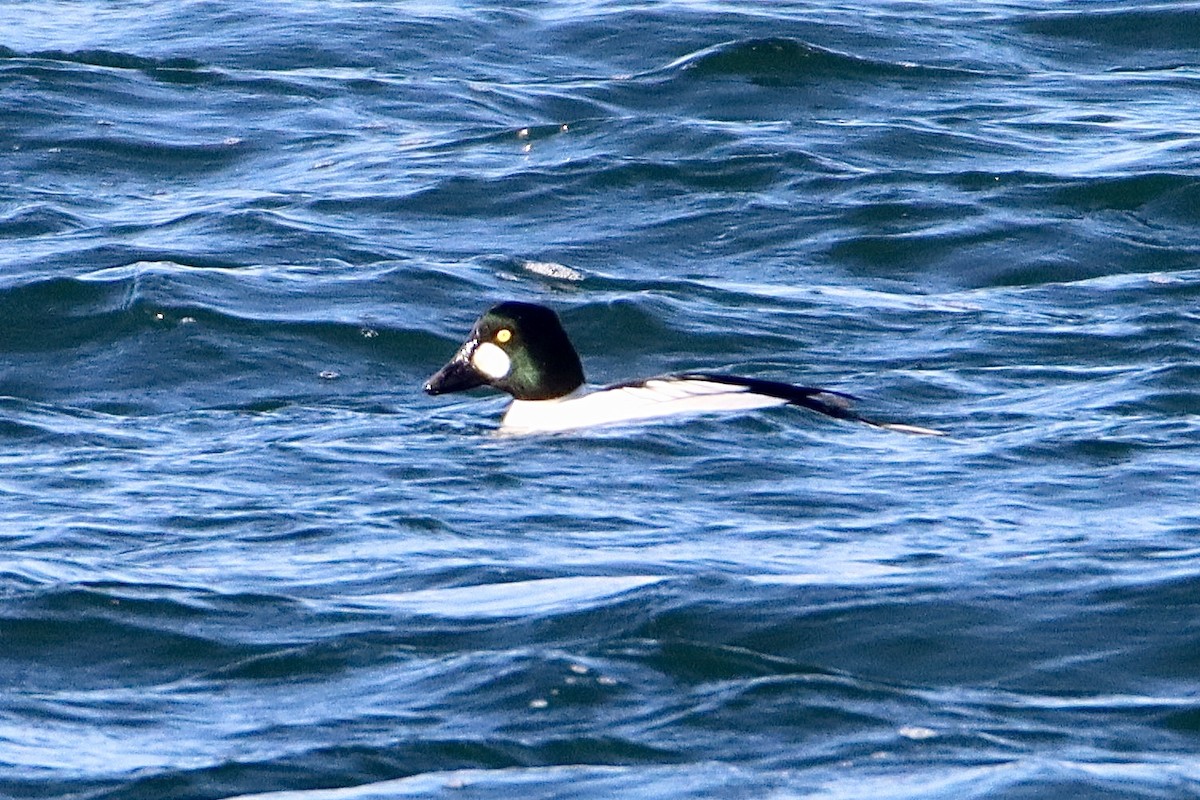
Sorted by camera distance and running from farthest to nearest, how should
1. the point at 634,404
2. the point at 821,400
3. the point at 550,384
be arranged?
the point at 550,384 → the point at 634,404 → the point at 821,400

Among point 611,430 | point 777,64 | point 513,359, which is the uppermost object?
point 777,64

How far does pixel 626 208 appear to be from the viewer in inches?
500

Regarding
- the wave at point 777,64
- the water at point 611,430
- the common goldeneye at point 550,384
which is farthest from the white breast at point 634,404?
the wave at point 777,64

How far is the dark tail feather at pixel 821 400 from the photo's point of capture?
344 inches

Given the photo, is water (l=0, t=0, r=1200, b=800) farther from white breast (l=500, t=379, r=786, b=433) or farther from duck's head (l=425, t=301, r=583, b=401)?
duck's head (l=425, t=301, r=583, b=401)

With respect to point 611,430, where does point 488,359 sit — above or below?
above

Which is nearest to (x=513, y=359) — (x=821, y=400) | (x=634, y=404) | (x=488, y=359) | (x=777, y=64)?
(x=488, y=359)

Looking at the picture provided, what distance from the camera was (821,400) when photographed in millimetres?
8906

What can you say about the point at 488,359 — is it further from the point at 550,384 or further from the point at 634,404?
the point at 634,404

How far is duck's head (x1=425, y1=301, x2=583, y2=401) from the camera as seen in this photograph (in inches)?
369

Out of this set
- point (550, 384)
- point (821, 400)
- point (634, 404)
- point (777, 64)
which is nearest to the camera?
point (821, 400)

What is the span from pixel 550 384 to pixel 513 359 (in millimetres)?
172

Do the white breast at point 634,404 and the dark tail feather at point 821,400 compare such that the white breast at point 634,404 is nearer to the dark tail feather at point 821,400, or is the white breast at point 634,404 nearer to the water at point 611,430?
the dark tail feather at point 821,400

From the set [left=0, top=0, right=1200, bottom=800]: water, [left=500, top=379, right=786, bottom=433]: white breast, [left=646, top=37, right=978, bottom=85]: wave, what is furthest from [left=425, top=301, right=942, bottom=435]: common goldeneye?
[left=646, top=37, right=978, bottom=85]: wave
